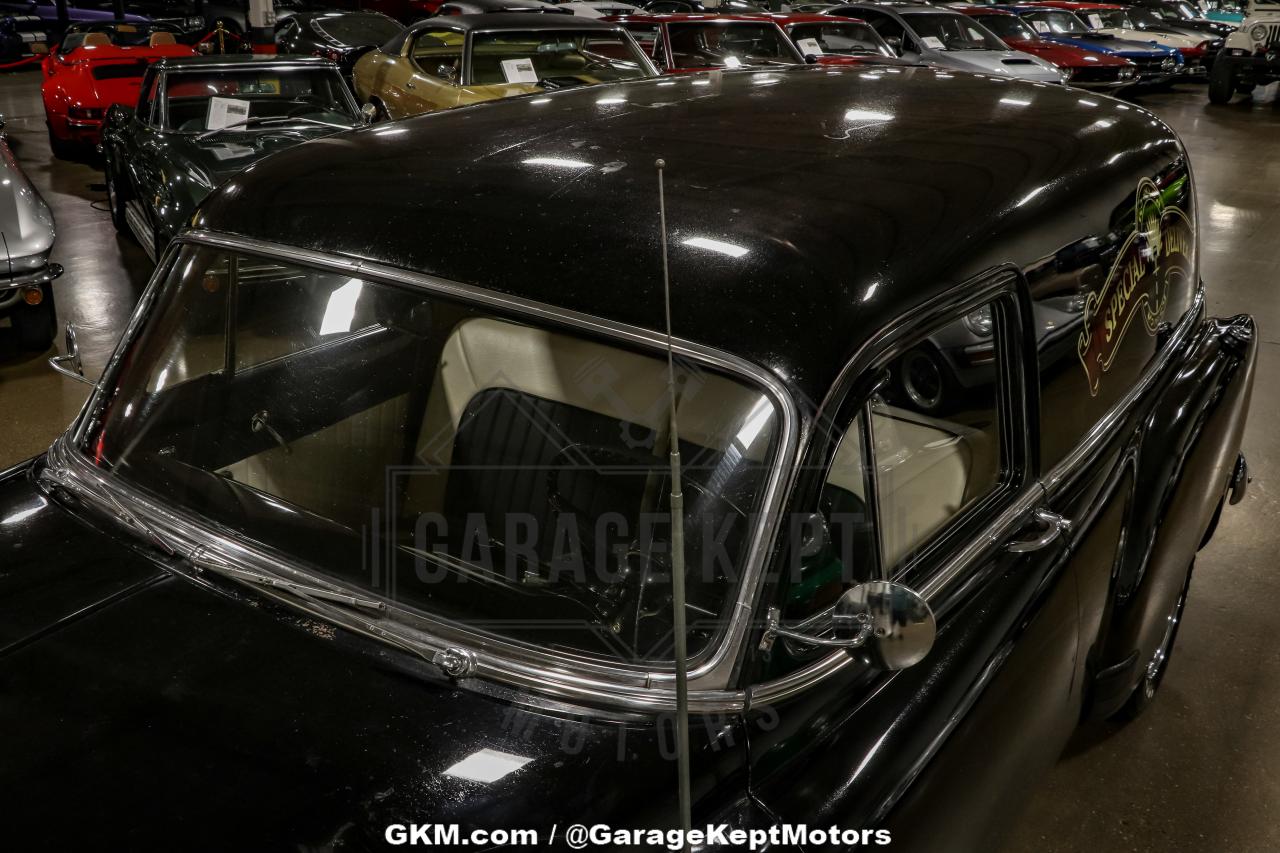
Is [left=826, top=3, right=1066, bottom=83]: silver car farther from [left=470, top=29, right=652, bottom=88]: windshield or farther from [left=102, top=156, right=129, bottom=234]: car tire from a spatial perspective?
[left=102, top=156, right=129, bottom=234]: car tire

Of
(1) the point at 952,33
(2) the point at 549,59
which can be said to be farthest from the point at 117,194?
(1) the point at 952,33

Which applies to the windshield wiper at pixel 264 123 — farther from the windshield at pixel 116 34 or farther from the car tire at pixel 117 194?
the windshield at pixel 116 34

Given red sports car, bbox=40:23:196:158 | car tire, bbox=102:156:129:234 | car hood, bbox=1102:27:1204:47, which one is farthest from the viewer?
car hood, bbox=1102:27:1204:47

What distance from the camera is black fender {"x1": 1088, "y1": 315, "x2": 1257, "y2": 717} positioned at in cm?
Answer: 226

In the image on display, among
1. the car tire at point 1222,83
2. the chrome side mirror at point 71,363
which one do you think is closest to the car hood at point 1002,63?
the car tire at point 1222,83

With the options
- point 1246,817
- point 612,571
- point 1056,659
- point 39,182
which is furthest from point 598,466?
point 39,182

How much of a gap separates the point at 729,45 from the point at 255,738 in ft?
28.0

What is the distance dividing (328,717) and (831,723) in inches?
26.4

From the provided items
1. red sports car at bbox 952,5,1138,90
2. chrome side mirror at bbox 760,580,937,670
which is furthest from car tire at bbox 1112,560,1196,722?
red sports car at bbox 952,5,1138,90

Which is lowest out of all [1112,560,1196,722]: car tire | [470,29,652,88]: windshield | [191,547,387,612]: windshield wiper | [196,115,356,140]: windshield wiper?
[1112,560,1196,722]: car tire

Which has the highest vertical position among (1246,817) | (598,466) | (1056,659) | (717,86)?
(717,86)

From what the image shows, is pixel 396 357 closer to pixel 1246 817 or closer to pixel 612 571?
pixel 612 571

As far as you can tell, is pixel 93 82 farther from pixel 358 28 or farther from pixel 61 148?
pixel 358 28

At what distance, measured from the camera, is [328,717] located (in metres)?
1.35
